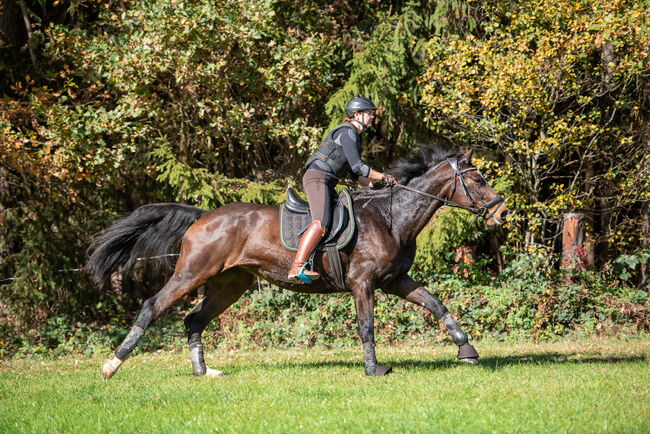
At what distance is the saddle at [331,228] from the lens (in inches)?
277

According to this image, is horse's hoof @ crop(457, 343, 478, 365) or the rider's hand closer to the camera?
the rider's hand

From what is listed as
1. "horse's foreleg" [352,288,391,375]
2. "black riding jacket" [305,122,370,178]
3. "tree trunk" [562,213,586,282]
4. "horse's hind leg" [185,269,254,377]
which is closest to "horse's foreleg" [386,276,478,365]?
"horse's foreleg" [352,288,391,375]

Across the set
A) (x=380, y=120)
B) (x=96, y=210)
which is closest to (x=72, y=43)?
(x=96, y=210)

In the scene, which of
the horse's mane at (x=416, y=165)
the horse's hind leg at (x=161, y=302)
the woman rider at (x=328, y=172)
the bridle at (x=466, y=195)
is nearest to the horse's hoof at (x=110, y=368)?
the horse's hind leg at (x=161, y=302)

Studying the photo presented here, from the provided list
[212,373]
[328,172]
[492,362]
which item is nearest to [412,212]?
[328,172]

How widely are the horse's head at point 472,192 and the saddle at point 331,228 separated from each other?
1161mm

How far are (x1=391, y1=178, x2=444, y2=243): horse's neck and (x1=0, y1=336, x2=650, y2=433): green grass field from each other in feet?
5.08

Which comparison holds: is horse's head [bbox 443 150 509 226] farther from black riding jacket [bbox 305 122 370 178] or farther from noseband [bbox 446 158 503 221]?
black riding jacket [bbox 305 122 370 178]

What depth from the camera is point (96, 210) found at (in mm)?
13508

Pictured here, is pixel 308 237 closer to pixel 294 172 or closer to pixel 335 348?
pixel 335 348

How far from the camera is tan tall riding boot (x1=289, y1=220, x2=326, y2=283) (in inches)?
269

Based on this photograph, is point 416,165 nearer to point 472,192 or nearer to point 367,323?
point 472,192

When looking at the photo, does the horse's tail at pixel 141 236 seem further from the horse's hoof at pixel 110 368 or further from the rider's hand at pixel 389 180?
the rider's hand at pixel 389 180

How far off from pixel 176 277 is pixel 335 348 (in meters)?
4.86
